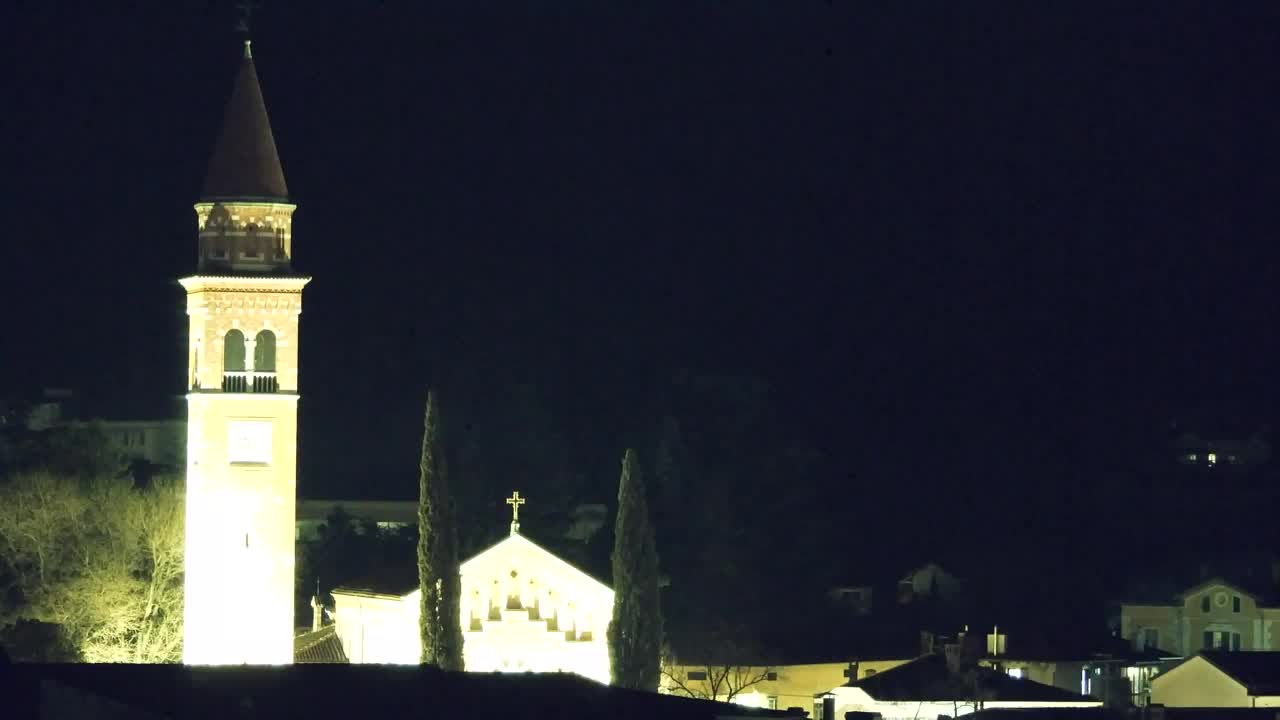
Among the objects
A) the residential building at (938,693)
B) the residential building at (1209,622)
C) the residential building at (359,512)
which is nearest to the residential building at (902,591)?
the residential building at (1209,622)

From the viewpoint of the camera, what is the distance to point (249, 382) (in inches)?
3088

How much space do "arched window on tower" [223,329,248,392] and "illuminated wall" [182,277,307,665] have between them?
95 mm

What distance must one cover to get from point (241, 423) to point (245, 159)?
591cm

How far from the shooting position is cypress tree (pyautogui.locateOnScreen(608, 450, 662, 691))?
3054 inches

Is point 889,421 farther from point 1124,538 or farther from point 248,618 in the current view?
point 248,618

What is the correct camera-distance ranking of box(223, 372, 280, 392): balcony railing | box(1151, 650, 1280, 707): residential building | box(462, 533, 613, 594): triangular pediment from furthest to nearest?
box(462, 533, 613, 594): triangular pediment → box(223, 372, 280, 392): balcony railing → box(1151, 650, 1280, 707): residential building

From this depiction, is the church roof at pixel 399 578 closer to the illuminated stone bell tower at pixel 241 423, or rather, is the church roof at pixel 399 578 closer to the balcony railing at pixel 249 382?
the illuminated stone bell tower at pixel 241 423

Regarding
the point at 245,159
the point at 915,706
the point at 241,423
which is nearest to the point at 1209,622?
the point at 241,423

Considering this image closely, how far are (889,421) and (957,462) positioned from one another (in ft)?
24.2

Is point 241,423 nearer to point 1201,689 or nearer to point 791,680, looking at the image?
point 791,680

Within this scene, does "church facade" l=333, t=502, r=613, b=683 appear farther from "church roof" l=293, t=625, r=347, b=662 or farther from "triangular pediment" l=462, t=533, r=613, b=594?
"church roof" l=293, t=625, r=347, b=662

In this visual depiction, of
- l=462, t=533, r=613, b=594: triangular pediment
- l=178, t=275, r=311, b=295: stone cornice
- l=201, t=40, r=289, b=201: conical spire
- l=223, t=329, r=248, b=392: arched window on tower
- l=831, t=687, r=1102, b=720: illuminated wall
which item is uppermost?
l=201, t=40, r=289, b=201: conical spire

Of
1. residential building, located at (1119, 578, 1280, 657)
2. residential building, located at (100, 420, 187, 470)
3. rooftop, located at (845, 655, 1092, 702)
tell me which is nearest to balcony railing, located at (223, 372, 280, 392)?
rooftop, located at (845, 655, 1092, 702)

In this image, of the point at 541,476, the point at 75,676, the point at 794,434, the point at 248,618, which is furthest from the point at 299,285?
the point at 794,434
